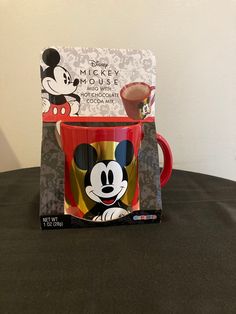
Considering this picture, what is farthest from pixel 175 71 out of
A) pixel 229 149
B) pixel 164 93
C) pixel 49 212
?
pixel 49 212

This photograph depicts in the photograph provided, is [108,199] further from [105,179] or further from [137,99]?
[137,99]

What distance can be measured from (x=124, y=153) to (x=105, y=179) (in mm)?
50

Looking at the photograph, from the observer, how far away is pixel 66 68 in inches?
19.4

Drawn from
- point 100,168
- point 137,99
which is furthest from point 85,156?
point 137,99

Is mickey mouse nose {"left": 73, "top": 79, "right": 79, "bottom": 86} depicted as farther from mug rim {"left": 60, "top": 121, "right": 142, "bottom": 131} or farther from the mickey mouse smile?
the mickey mouse smile

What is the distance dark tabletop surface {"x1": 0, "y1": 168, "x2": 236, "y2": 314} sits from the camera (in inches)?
12.5

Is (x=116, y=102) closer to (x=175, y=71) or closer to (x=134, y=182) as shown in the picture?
(x=134, y=182)

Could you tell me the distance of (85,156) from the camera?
1.54 feet

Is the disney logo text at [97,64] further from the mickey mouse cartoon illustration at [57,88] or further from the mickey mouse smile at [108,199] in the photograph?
the mickey mouse smile at [108,199]

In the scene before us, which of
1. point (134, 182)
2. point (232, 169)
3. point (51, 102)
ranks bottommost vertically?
point (232, 169)

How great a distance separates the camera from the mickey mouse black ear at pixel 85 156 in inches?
18.4

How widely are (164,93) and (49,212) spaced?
568 millimetres

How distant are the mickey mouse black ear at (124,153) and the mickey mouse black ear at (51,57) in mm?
167

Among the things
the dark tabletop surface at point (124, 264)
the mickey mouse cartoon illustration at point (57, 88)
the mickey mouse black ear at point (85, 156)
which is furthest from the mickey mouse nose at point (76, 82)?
the dark tabletop surface at point (124, 264)
